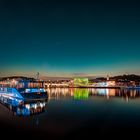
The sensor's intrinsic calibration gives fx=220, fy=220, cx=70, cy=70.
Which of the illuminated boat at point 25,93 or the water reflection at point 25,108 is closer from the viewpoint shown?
the water reflection at point 25,108

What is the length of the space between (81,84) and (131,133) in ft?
545

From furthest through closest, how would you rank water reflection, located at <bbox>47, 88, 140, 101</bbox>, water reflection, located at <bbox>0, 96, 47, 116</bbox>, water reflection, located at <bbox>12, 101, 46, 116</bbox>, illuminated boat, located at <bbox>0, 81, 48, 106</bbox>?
water reflection, located at <bbox>47, 88, 140, 101</bbox> → illuminated boat, located at <bbox>0, 81, 48, 106</bbox> → water reflection, located at <bbox>0, 96, 47, 116</bbox> → water reflection, located at <bbox>12, 101, 46, 116</bbox>

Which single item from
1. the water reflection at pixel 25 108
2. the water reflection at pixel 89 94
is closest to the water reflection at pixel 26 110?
the water reflection at pixel 25 108

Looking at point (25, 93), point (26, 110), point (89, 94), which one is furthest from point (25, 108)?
point (89, 94)

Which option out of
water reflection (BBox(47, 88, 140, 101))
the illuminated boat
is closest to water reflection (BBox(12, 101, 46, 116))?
the illuminated boat

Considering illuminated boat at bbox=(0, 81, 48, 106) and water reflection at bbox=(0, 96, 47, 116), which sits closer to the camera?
water reflection at bbox=(0, 96, 47, 116)

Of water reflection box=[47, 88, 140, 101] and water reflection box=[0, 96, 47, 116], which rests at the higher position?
water reflection box=[0, 96, 47, 116]

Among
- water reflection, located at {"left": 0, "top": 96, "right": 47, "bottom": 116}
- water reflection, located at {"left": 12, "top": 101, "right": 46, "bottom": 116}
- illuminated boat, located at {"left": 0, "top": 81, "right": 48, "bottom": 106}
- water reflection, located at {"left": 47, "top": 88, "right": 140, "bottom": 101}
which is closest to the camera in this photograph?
water reflection, located at {"left": 12, "top": 101, "right": 46, "bottom": 116}

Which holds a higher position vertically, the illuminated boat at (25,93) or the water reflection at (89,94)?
the illuminated boat at (25,93)

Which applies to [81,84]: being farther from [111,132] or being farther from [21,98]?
[111,132]

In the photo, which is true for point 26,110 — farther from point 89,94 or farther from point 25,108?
point 89,94

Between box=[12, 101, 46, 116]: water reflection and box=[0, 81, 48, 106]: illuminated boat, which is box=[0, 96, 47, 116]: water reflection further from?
box=[0, 81, 48, 106]: illuminated boat

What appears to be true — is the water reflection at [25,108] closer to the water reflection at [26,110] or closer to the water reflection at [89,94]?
the water reflection at [26,110]

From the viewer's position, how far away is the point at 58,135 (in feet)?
47.3
